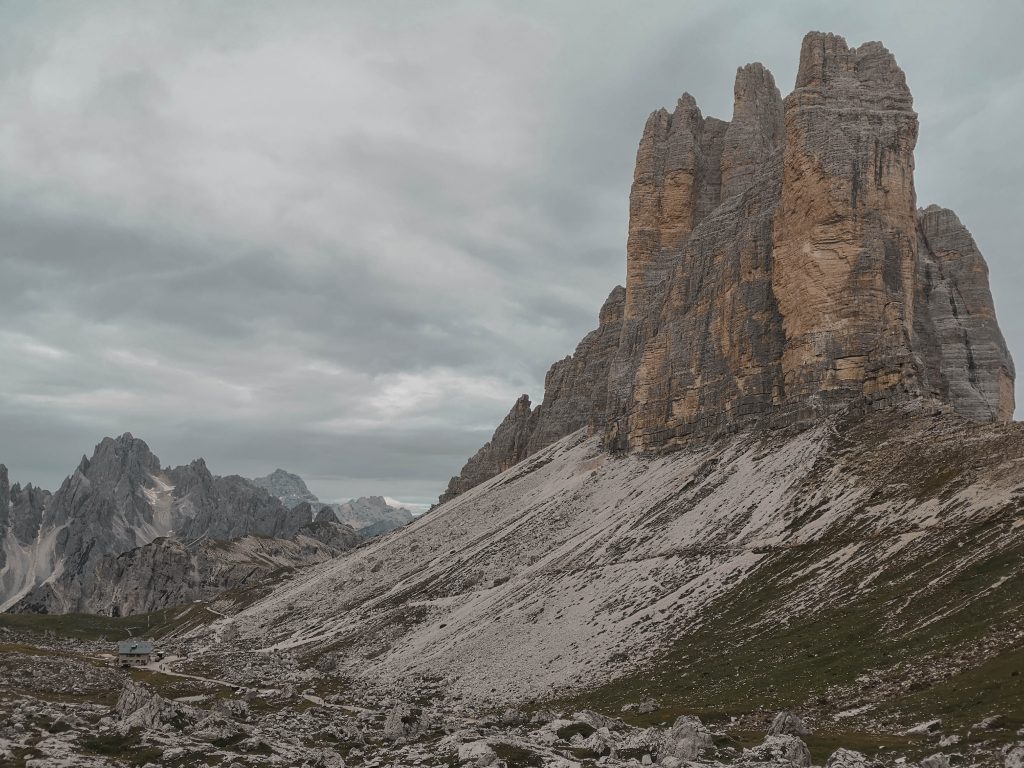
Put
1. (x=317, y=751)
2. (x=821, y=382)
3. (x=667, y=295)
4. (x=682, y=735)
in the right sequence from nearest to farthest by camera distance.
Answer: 1. (x=682, y=735)
2. (x=317, y=751)
3. (x=821, y=382)
4. (x=667, y=295)

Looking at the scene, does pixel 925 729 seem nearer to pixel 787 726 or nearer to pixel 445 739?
pixel 787 726

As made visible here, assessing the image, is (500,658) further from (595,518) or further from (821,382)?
(821,382)

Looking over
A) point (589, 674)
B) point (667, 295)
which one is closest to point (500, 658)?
point (589, 674)

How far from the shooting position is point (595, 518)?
106 metres

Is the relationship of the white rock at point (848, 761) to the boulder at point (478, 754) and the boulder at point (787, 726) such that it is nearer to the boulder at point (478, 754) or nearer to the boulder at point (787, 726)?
the boulder at point (787, 726)

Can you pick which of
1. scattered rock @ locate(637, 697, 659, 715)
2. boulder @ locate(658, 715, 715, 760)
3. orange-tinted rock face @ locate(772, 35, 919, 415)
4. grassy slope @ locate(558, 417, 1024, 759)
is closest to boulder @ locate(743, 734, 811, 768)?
grassy slope @ locate(558, 417, 1024, 759)

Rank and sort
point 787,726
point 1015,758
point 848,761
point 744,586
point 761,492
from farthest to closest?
1. point 761,492
2. point 744,586
3. point 787,726
4. point 848,761
5. point 1015,758

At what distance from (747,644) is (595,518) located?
52.1 m

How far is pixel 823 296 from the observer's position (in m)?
100

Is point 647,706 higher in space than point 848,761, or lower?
lower

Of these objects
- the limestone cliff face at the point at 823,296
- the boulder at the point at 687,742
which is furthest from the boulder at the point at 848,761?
the limestone cliff face at the point at 823,296

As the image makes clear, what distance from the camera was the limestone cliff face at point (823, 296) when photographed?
9706 centimetres

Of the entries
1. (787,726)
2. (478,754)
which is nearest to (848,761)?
(787,726)

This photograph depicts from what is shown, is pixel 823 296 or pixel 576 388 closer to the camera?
pixel 823 296
